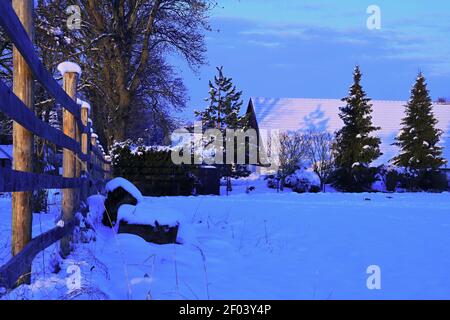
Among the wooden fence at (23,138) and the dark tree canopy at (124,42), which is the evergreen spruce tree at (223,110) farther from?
the wooden fence at (23,138)

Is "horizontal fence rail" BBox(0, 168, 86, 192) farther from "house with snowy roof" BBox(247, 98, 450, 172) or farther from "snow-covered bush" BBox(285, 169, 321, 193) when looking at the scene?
"house with snowy roof" BBox(247, 98, 450, 172)

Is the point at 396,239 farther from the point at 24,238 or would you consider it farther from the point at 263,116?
the point at 263,116

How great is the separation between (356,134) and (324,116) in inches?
319

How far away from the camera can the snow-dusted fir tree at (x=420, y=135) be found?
31.4 m

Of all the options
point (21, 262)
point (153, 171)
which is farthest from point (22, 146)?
point (153, 171)

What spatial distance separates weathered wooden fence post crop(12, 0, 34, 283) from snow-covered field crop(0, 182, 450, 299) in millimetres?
307

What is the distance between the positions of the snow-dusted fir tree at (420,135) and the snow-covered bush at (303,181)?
976 cm

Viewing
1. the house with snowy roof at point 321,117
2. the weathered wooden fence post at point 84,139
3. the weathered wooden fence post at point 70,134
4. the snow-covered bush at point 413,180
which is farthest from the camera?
the house with snowy roof at point 321,117

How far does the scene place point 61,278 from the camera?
134 inches

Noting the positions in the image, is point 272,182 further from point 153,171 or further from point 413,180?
point 153,171

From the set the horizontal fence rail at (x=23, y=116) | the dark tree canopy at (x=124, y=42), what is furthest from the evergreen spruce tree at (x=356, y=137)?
the horizontal fence rail at (x=23, y=116)

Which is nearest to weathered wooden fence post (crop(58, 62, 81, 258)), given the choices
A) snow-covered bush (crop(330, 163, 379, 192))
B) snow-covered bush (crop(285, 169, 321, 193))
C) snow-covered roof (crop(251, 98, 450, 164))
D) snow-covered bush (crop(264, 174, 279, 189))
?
snow-covered bush (crop(285, 169, 321, 193))

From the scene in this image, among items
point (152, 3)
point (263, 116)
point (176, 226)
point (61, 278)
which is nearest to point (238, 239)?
point (176, 226)

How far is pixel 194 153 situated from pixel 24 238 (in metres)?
16.5
